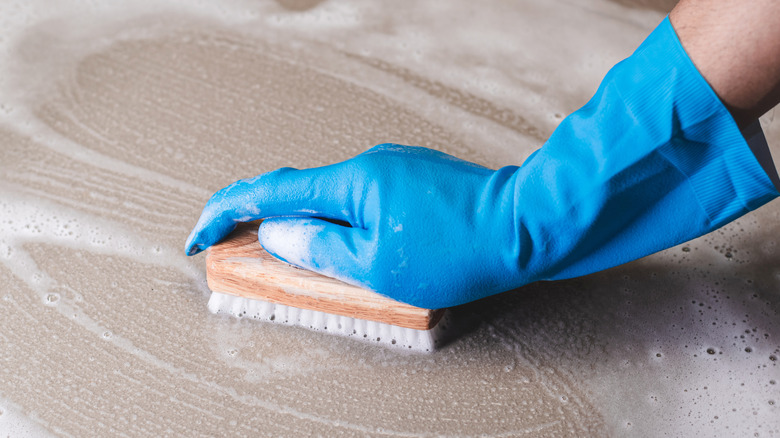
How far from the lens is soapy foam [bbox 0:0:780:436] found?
891 millimetres

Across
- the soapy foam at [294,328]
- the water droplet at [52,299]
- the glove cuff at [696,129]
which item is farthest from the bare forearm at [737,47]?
the water droplet at [52,299]

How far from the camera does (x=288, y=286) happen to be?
0.92 meters

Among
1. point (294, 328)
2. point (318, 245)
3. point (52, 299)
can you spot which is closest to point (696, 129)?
point (318, 245)

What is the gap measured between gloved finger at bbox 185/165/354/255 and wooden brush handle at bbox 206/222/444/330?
43mm

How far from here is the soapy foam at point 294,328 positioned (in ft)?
2.92

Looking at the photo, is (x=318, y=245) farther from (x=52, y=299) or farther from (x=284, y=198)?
(x=52, y=299)

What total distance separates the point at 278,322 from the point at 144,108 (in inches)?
22.4

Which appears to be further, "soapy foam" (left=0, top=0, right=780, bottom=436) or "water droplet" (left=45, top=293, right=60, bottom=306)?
"water droplet" (left=45, top=293, right=60, bottom=306)

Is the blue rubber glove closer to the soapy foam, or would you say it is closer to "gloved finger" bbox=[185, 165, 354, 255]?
"gloved finger" bbox=[185, 165, 354, 255]

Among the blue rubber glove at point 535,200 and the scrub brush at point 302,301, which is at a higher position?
the blue rubber glove at point 535,200

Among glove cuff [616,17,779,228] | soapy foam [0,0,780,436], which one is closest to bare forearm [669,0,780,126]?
glove cuff [616,17,779,228]

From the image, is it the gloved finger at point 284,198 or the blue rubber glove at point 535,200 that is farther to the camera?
the gloved finger at point 284,198

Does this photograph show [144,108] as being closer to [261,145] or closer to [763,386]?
[261,145]

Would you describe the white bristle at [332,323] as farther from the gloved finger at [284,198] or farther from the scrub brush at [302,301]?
the gloved finger at [284,198]
